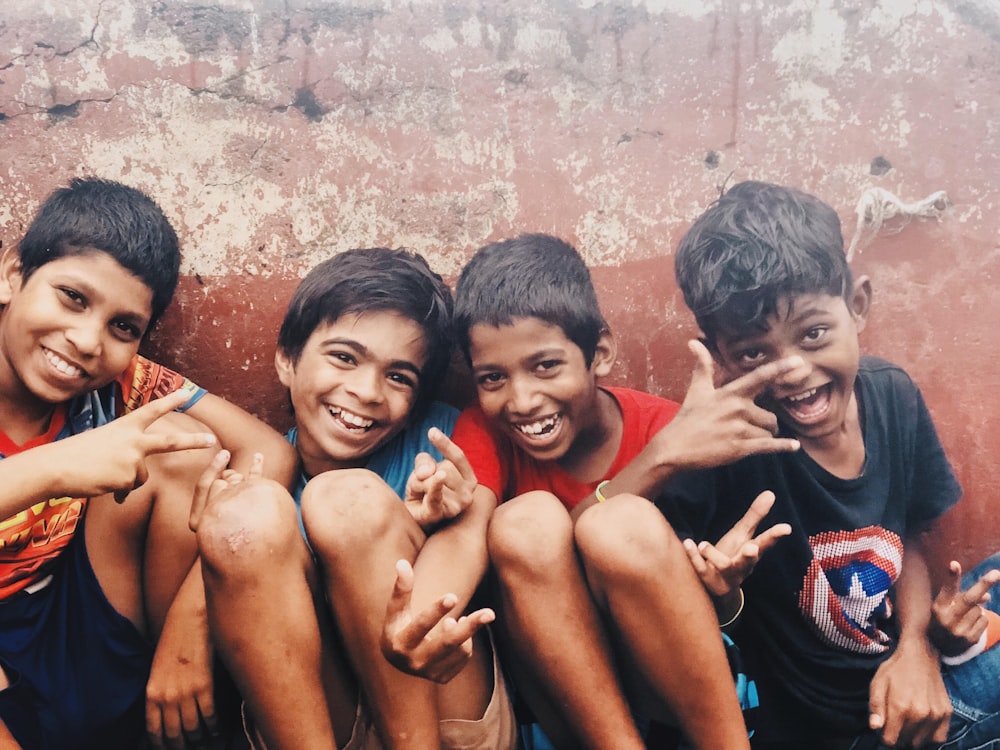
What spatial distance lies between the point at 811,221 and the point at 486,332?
816mm

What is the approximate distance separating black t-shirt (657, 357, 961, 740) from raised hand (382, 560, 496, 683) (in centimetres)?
61

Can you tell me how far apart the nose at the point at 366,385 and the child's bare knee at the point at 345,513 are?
406mm

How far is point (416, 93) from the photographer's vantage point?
2326 mm

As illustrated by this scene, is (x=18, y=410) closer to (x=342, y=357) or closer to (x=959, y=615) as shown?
(x=342, y=357)

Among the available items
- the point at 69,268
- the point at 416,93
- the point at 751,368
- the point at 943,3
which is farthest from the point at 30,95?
the point at 943,3

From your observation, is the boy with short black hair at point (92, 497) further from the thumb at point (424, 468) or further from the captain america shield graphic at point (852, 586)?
the captain america shield graphic at point (852, 586)

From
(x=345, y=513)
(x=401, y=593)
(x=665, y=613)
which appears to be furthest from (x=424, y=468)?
(x=665, y=613)

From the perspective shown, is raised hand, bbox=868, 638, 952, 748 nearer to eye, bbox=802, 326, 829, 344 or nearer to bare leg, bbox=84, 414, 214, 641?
eye, bbox=802, 326, 829, 344

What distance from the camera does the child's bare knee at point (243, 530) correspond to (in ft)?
4.90

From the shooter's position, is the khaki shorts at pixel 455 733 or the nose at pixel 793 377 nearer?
the khaki shorts at pixel 455 733

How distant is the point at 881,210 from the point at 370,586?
1662 mm

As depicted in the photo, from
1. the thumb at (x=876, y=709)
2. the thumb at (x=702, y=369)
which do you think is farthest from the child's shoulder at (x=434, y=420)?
the thumb at (x=876, y=709)

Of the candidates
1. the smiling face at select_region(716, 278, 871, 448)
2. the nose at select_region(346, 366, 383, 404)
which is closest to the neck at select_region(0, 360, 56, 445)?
the nose at select_region(346, 366, 383, 404)

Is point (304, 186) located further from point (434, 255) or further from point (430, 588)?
point (430, 588)
